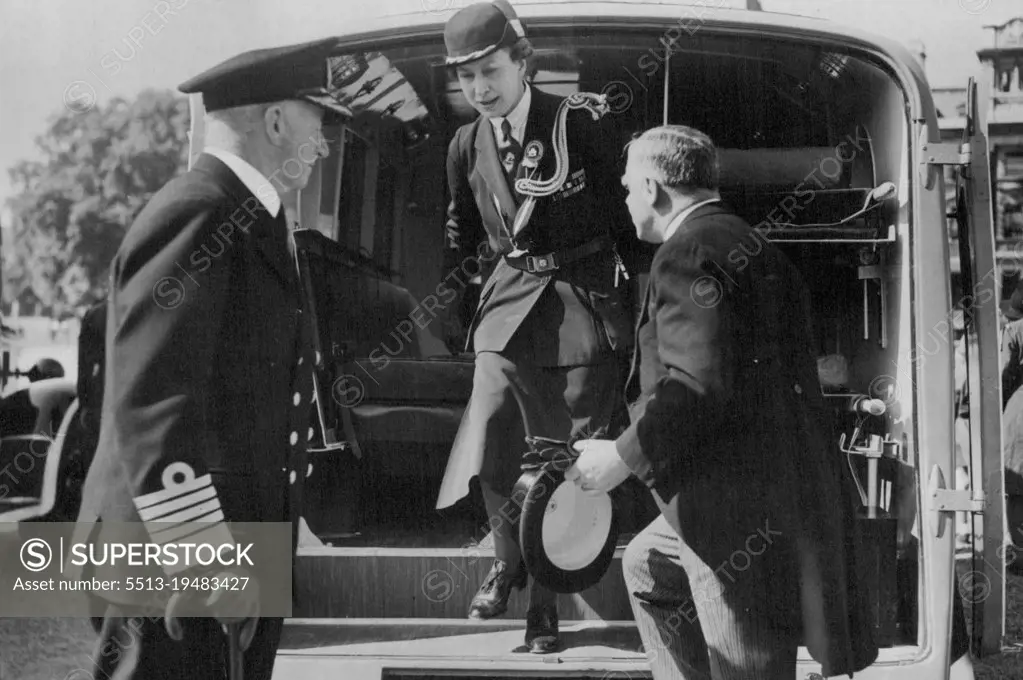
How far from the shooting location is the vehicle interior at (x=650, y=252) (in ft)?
9.00

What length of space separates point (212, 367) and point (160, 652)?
2.18 ft

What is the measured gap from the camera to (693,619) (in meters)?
2.57

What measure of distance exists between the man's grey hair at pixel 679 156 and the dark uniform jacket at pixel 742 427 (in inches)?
3.3

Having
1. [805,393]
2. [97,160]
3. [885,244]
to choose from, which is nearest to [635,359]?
[805,393]

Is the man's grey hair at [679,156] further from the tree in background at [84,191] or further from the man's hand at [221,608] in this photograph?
the man's hand at [221,608]

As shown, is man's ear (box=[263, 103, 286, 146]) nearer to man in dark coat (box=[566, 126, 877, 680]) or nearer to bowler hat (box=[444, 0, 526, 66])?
bowler hat (box=[444, 0, 526, 66])

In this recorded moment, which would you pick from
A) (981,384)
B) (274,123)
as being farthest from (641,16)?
(981,384)

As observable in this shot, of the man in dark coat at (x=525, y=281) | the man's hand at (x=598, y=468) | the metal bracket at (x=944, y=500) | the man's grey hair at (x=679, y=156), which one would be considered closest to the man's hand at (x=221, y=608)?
the man in dark coat at (x=525, y=281)

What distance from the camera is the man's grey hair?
8.61 ft

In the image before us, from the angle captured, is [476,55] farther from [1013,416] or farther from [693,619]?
[1013,416]

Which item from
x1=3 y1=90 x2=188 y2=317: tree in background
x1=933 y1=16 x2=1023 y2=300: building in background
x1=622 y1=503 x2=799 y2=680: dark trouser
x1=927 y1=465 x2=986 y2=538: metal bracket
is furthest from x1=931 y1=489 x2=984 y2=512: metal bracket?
x1=3 y1=90 x2=188 y2=317: tree in background

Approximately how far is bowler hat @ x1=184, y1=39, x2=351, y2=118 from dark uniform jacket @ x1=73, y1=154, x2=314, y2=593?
7.1 inches

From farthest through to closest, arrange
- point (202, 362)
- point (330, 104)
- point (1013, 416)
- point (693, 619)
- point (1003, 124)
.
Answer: point (1013, 416)
point (1003, 124)
point (330, 104)
point (693, 619)
point (202, 362)

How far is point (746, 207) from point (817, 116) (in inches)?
15.0
